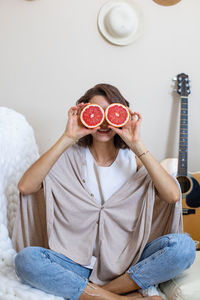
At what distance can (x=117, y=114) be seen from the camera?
1552 millimetres

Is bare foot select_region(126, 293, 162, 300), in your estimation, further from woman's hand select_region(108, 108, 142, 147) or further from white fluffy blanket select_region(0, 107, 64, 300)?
woman's hand select_region(108, 108, 142, 147)

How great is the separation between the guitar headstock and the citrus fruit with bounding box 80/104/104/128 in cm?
98

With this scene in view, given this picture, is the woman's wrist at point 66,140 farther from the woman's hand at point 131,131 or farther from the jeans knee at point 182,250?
the jeans knee at point 182,250

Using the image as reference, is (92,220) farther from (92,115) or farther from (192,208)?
(192,208)

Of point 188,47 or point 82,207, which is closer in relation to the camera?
point 82,207

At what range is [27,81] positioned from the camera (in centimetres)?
234

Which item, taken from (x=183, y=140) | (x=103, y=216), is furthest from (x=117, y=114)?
(x=183, y=140)

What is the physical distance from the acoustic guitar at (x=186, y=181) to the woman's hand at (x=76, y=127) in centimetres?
90

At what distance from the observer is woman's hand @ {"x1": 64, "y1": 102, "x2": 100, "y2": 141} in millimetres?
1566

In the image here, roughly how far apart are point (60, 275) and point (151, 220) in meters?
0.49

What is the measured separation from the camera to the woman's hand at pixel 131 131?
1568mm

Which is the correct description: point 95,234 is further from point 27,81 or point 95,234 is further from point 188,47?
point 188,47

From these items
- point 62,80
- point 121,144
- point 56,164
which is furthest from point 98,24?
point 56,164

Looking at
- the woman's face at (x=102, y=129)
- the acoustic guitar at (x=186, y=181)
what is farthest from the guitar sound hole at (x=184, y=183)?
the woman's face at (x=102, y=129)
